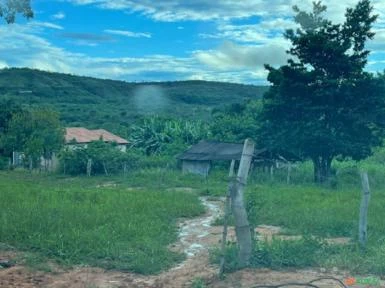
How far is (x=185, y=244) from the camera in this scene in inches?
411

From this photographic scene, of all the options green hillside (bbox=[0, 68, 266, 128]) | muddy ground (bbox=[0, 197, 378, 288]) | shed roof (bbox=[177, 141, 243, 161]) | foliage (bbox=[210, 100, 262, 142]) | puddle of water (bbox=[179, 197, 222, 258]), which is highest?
green hillside (bbox=[0, 68, 266, 128])

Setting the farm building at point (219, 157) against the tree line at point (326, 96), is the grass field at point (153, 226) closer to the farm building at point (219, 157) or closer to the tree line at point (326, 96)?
the tree line at point (326, 96)

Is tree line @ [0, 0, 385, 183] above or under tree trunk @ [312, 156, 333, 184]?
above

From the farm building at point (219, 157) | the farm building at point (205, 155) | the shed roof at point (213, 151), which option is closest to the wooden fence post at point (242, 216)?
the farm building at point (219, 157)

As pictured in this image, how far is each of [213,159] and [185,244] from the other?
→ 18268 millimetres

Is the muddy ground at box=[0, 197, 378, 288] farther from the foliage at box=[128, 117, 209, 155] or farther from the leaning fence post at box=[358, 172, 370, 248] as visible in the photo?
the foliage at box=[128, 117, 209, 155]

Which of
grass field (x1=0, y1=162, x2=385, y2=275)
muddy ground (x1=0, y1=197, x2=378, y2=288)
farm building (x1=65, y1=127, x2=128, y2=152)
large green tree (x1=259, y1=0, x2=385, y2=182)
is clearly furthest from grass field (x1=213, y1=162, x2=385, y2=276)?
farm building (x1=65, y1=127, x2=128, y2=152)

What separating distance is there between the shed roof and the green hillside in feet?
120

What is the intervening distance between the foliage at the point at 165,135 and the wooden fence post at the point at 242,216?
86.9 ft

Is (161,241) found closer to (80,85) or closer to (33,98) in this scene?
(33,98)

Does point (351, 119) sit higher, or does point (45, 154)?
point (351, 119)

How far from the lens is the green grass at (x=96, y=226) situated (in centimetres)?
898

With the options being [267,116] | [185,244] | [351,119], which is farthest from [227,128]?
[185,244]

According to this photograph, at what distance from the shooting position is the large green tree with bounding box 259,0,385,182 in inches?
909
